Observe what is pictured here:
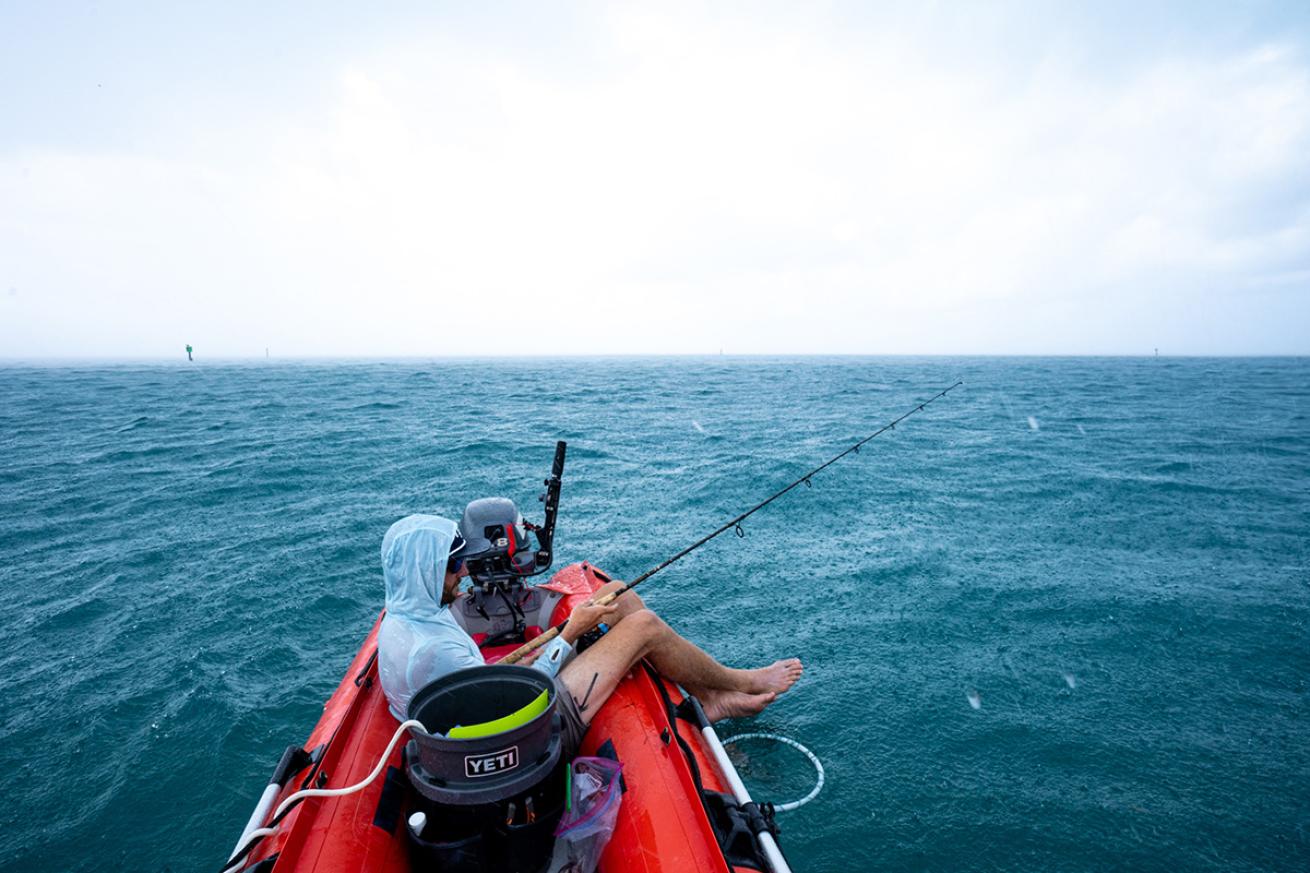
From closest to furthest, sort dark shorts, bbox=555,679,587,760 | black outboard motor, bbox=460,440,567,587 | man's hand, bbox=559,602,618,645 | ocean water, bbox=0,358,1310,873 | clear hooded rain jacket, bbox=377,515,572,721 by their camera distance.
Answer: clear hooded rain jacket, bbox=377,515,572,721 < dark shorts, bbox=555,679,587,760 < man's hand, bbox=559,602,618,645 < ocean water, bbox=0,358,1310,873 < black outboard motor, bbox=460,440,567,587

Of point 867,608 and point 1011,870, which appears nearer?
point 1011,870

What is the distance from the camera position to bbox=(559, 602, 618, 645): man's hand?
11.2 ft

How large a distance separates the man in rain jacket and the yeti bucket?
0.37 meters

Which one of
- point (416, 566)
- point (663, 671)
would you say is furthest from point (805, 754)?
point (416, 566)

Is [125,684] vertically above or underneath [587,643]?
underneath

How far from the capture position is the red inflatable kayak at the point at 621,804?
2309mm

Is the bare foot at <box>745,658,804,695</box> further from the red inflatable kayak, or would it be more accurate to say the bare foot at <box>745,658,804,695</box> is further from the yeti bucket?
the yeti bucket

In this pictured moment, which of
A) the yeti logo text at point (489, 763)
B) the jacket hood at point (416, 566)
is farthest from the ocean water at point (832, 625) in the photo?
the jacket hood at point (416, 566)

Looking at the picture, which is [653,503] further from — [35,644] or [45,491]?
[45,491]

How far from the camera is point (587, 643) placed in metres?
3.67

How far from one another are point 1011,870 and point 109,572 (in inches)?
402

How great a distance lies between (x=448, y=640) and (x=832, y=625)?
4.55 m

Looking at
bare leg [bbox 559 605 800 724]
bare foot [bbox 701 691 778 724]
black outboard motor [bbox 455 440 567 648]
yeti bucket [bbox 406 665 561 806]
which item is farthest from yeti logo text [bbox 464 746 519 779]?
bare foot [bbox 701 691 778 724]

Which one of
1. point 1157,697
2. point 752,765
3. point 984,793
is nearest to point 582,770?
point 752,765
